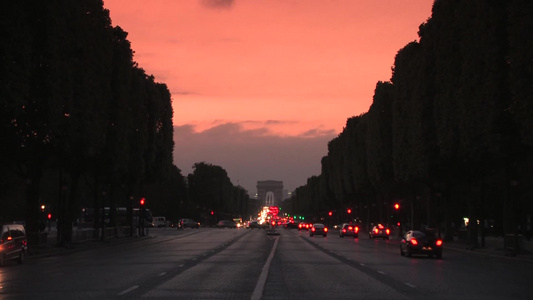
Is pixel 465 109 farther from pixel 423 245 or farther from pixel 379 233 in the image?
pixel 379 233

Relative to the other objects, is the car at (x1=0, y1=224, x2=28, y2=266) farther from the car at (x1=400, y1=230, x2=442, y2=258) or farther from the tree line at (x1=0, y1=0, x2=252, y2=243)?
the car at (x1=400, y1=230, x2=442, y2=258)

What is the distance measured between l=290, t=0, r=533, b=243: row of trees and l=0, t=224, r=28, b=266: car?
1030 inches

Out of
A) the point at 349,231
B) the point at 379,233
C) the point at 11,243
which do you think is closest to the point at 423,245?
the point at 11,243

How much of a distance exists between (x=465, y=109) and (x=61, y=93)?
2504 cm

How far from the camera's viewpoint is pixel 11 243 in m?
37.2

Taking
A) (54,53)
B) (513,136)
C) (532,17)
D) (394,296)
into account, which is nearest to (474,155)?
(513,136)

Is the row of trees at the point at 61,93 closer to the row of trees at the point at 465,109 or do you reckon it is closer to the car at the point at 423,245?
the car at the point at 423,245

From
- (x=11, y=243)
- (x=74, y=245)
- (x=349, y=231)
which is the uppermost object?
(x=349, y=231)

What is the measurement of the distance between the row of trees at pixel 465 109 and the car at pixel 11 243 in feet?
85.8

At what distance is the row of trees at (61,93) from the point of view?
38.9 meters

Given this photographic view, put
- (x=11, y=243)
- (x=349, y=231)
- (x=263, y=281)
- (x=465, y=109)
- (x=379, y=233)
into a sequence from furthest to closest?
(x=349, y=231)
(x=379, y=233)
(x=465, y=109)
(x=11, y=243)
(x=263, y=281)

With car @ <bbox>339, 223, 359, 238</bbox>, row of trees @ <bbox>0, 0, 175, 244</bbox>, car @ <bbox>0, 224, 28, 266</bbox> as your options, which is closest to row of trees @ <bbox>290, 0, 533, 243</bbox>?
car @ <bbox>339, 223, 359, 238</bbox>

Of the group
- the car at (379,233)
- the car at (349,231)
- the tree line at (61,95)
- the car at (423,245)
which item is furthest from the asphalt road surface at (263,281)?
the car at (349,231)

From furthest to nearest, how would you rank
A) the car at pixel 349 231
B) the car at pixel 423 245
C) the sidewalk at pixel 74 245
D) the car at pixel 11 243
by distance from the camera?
the car at pixel 349 231 → the sidewalk at pixel 74 245 → the car at pixel 423 245 → the car at pixel 11 243
